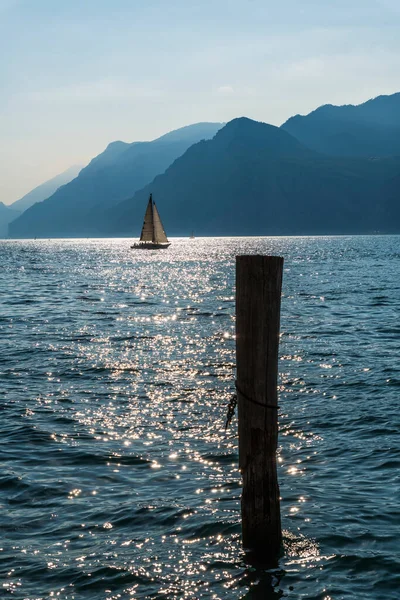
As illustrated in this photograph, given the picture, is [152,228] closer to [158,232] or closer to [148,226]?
[148,226]

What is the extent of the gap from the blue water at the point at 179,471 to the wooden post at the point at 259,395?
0.53 metres

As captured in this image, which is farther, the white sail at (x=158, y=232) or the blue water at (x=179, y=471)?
the white sail at (x=158, y=232)

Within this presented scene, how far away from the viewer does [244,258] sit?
7.70 metres

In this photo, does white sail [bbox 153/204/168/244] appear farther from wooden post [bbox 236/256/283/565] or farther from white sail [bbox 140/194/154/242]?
wooden post [bbox 236/256/283/565]

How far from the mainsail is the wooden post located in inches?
4564

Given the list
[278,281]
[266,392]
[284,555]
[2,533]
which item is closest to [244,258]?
[278,281]

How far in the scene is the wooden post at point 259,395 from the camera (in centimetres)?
761

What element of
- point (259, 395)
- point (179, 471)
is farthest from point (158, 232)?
point (259, 395)

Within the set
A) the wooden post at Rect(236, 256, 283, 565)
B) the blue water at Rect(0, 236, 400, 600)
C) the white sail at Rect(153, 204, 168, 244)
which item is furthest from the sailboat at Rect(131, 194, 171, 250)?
the wooden post at Rect(236, 256, 283, 565)

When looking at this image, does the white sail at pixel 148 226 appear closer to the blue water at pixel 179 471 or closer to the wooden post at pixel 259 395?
the blue water at pixel 179 471

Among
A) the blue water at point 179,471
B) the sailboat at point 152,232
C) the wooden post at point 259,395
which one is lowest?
the blue water at point 179,471

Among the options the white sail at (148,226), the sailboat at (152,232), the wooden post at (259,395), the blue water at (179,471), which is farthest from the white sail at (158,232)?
the wooden post at (259,395)

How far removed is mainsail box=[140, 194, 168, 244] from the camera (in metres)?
127

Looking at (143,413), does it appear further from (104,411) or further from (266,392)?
(266,392)
